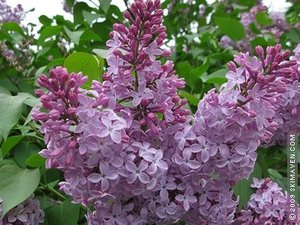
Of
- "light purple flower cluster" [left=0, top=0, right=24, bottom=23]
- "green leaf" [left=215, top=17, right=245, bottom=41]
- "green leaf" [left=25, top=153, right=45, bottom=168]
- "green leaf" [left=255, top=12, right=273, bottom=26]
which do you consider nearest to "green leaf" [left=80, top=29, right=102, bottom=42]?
"light purple flower cluster" [left=0, top=0, right=24, bottom=23]

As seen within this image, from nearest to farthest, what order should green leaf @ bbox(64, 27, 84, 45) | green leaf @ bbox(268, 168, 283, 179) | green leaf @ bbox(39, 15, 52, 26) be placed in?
green leaf @ bbox(268, 168, 283, 179), green leaf @ bbox(64, 27, 84, 45), green leaf @ bbox(39, 15, 52, 26)

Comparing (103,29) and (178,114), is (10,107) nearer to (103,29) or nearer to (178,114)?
(178,114)

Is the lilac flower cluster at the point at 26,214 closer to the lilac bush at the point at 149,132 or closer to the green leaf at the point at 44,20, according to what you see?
the lilac bush at the point at 149,132

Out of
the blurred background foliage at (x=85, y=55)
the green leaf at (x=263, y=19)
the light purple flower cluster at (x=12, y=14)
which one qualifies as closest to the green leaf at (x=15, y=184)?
the blurred background foliage at (x=85, y=55)

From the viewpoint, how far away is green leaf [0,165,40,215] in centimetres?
126

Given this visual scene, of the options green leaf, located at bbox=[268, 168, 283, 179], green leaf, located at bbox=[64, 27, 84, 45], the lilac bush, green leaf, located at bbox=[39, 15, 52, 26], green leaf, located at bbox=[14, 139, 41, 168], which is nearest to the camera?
the lilac bush

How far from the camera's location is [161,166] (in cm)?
103

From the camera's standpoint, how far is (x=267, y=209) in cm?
128

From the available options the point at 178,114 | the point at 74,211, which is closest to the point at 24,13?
the point at 74,211

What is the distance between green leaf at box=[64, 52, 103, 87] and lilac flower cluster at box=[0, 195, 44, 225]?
0.31 meters

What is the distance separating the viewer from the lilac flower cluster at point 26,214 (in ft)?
4.17

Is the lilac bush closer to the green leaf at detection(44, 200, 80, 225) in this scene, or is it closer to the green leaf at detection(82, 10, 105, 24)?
the green leaf at detection(44, 200, 80, 225)

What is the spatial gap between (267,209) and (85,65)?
520 millimetres

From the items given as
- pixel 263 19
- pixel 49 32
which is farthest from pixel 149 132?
pixel 263 19
